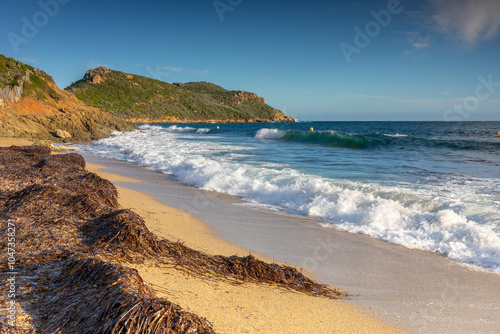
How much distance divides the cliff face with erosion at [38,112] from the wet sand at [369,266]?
1999cm

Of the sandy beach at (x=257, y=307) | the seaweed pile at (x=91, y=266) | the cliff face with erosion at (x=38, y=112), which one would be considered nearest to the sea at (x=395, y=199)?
the sandy beach at (x=257, y=307)

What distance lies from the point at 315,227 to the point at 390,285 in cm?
204

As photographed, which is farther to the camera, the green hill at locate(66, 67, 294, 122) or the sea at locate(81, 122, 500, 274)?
the green hill at locate(66, 67, 294, 122)

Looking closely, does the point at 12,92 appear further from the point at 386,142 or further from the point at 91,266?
the point at 386,142

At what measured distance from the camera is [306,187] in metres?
7.22

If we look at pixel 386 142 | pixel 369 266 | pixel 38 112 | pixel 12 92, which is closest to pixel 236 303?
pixel 369 266

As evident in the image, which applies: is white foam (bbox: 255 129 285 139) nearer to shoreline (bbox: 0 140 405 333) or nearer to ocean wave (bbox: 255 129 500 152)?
ocean wave (bbox: 255 129 500 152)

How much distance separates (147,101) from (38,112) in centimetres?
7957

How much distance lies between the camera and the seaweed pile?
1.69 meters

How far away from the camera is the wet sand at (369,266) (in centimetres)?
272

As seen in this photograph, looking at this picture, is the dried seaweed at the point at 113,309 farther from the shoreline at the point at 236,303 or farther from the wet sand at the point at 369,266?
the wet sand at the point at 369,266

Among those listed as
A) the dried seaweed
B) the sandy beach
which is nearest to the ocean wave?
the sandy beach

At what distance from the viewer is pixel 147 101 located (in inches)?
3991

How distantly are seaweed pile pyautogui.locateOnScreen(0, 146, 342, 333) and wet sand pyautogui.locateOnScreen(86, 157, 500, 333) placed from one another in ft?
1.87
